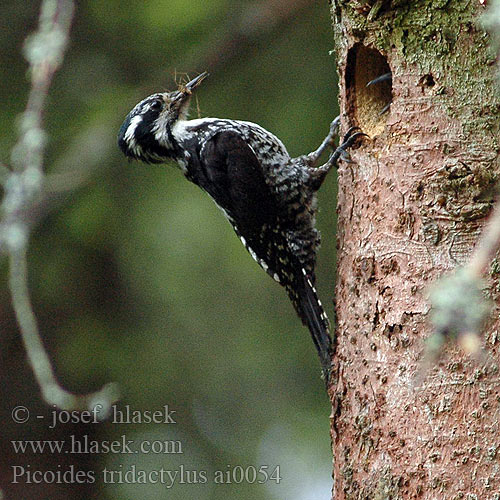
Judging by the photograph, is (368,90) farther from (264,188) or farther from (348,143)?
(264,188)

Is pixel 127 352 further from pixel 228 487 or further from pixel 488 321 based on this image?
pixel 488 321

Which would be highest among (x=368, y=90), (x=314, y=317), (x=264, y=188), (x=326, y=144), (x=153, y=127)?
(x=153, y=127)

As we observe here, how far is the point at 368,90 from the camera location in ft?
10.5

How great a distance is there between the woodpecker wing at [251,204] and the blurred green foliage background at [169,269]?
3.37ft

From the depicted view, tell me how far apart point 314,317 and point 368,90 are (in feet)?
2.98

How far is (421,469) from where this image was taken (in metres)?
2.61

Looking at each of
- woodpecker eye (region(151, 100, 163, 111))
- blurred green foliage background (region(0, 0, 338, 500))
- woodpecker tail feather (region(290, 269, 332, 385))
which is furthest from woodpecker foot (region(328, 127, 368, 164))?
blurred green foliage background (region(0, 0, 338, 500))

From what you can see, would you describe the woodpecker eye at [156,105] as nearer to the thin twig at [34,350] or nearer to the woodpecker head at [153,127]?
the woodpecker head at [153,127]

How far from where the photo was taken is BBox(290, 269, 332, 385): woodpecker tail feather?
10.5ft

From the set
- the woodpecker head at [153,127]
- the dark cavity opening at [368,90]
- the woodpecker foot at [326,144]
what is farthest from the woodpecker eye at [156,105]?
the dark cavity opening at [368,90]

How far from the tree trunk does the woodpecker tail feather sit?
0.19 meters

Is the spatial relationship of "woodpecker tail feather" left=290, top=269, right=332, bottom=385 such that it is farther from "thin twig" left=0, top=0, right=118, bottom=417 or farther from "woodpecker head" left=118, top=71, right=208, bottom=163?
"woodpecker head" left=118, top=71, right=208, bottom=163

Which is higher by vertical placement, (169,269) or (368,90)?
(169,269)

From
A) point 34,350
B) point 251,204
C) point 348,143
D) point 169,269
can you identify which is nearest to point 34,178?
point 34,350
